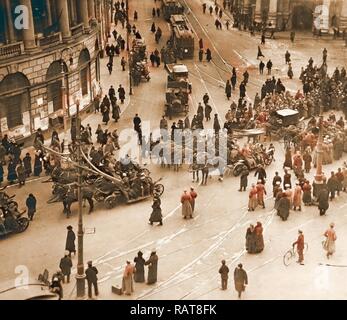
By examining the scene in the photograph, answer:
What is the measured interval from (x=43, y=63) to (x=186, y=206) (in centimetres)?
1528

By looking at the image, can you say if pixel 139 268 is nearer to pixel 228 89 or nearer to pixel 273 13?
pixel 228 89

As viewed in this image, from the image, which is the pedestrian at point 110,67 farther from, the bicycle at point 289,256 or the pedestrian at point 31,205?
the bicycle at point 289,256

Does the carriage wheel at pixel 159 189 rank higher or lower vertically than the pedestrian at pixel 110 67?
lower

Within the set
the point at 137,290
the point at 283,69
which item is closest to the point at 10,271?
the point at 137,290

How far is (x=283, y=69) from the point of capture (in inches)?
2307

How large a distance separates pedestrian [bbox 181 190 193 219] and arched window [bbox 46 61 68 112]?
1458 centimetres

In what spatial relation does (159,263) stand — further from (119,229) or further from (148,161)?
(148,161)

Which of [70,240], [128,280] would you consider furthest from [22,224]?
[128,280]

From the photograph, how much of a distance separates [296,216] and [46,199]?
1156 cm

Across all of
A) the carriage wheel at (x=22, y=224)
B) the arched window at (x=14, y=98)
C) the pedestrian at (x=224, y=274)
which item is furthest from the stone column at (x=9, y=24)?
the pedestrian at (x=224, y=274)

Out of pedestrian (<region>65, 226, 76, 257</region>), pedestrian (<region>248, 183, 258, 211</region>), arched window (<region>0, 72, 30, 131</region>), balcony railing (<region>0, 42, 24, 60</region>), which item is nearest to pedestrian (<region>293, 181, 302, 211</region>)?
pedestrian (<region>248, 183, 258, 211</region>)

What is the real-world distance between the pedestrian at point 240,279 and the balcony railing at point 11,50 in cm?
2057

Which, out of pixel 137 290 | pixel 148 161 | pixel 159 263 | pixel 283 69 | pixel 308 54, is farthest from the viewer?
pixel 308 54

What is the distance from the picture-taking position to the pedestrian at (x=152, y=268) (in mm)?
26000
